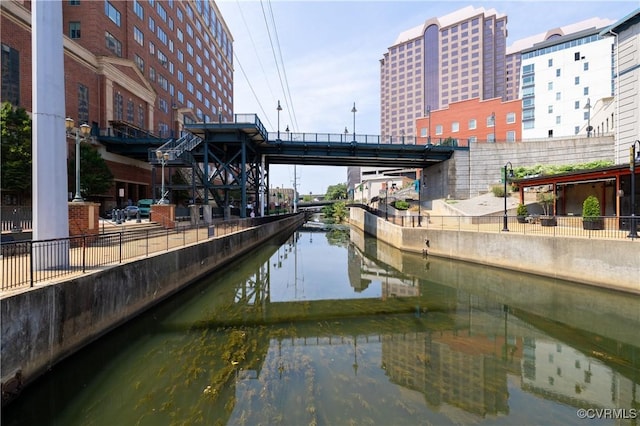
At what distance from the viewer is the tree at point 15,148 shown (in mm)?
22078

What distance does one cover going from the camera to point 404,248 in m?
26.7

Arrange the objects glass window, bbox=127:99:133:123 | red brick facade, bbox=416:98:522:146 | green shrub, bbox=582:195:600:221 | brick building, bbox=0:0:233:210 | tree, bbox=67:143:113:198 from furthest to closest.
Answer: red brick facade, bbox=416:98:522:146, glass window, bbox=127:99:133:123, tree, bbox=67:143:113:198, brick building, bbox=0:0:233:210, green shrub, bbox=582:195:600:221

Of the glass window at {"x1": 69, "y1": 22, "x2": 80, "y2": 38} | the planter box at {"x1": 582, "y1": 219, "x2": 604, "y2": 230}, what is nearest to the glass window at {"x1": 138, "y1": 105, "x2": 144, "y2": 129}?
the glass window at {"x1": 69, "y1": 22, "x2": 80, "y2": 38}

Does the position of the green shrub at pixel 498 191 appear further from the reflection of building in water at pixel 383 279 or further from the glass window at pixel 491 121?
the glass window at pixel 491 121

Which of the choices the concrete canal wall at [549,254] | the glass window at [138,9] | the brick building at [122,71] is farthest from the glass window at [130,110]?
the concrete canal wall at [549,254]

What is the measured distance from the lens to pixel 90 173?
3020cm

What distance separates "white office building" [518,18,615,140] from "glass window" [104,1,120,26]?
73.8 meters

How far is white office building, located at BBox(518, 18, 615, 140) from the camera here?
60.1 meters

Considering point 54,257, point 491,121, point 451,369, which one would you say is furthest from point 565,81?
point 54,257

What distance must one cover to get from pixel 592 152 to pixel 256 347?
4131 cm

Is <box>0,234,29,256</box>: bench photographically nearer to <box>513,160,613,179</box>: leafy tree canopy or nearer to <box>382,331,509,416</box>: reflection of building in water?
<box>382,331,509,416</box>: reflection of building in water

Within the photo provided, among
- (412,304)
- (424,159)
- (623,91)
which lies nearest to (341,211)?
(424,159)

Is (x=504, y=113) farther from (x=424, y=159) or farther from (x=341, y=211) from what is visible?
(x=341, y=211)

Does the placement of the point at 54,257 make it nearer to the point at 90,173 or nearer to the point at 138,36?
the point at 90,173
